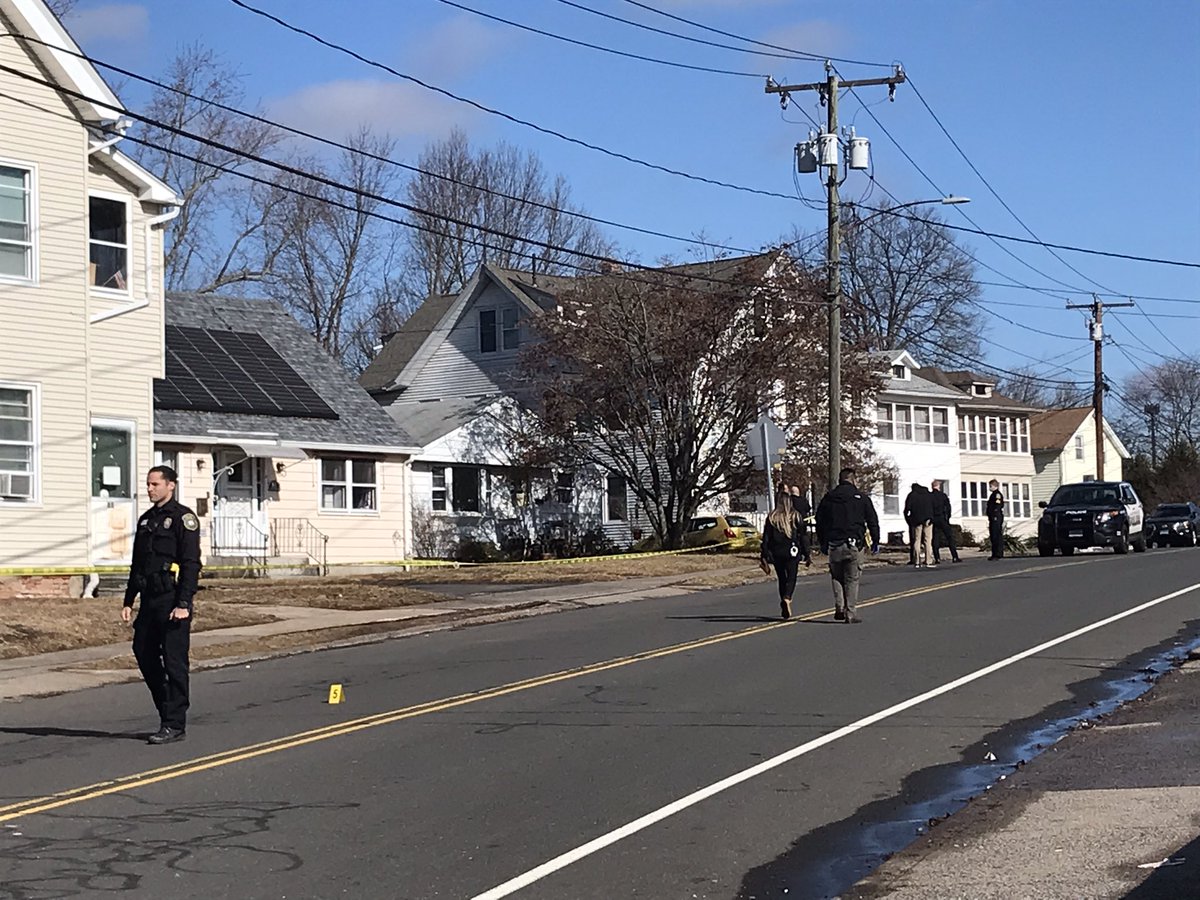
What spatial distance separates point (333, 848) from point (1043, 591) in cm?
1776

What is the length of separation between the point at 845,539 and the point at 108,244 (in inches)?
557

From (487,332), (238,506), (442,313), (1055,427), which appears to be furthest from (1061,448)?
(238,506)

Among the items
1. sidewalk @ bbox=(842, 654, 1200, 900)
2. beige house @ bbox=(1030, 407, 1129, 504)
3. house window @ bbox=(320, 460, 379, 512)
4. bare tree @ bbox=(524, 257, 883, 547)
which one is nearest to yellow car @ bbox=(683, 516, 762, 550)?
bare tree @ bbox=(524, 257, 883, 547)

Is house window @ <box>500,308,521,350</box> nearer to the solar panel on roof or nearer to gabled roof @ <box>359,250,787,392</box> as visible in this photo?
gabled roof @ <box>359,250,787,392</box>

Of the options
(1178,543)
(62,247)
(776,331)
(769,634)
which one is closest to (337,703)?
(769,634)

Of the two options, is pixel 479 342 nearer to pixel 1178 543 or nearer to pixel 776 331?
pixel 776 331

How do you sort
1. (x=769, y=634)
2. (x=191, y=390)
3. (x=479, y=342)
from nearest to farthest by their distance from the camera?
1. (x=769, y=634)
2. (x=191, y=390)
3. (x=479, y=342)

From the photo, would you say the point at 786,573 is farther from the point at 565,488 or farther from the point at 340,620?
the point at 565,488

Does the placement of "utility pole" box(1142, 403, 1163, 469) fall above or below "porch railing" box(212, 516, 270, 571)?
above

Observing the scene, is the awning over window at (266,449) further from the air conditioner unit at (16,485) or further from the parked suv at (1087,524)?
the parked suv at (1087,524)

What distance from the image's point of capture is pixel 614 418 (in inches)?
1702

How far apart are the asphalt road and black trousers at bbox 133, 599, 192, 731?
34 cm

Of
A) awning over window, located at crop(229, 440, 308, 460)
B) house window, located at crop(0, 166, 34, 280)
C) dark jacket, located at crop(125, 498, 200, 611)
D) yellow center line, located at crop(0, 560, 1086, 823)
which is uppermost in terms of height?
house window, located at crop(0, 166, 34, 280)

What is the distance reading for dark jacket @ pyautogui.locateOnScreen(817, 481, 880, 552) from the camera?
63.6ft
